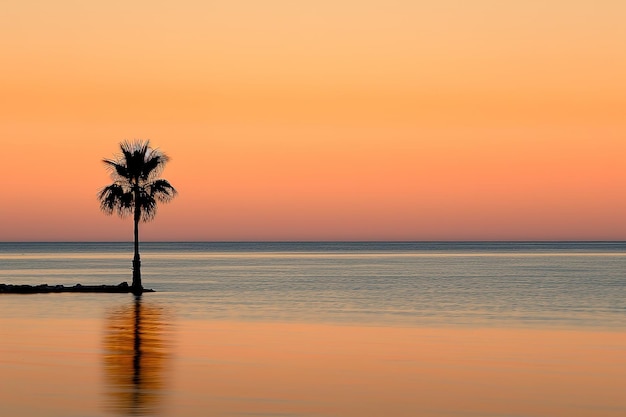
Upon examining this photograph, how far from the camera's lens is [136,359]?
31109mm

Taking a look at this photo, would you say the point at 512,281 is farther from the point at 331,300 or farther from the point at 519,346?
the point at 519,346

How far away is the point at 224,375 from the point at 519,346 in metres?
12.8

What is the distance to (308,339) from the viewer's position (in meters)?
38.3

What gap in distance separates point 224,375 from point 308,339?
1065 cm

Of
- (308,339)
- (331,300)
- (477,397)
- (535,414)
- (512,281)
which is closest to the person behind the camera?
(535,414)

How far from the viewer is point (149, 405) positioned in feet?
73.5

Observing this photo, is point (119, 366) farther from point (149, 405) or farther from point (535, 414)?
point (535, 414)

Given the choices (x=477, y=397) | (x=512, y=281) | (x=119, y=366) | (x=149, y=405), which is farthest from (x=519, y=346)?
(x=512, y=281)

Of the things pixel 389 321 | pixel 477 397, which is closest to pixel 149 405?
pixel 477 397

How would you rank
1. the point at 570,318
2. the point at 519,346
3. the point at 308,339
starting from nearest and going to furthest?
the point at 519,346 < the point at 308,339 < the point at 570,318

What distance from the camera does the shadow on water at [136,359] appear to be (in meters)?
22.9

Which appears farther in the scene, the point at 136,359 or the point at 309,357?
the point at 309,357

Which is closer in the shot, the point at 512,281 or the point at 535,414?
the point at 535,414

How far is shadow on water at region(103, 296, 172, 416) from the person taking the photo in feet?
75.1
